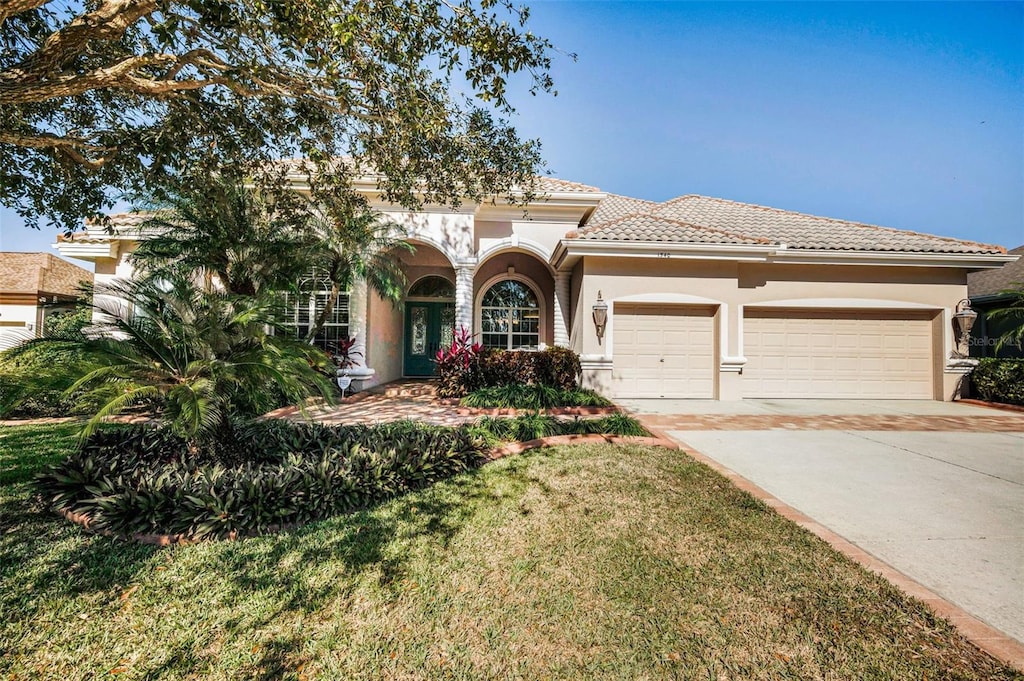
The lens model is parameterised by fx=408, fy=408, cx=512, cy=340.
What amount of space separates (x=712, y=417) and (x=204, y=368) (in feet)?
26.1

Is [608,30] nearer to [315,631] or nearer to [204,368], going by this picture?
[204,368]

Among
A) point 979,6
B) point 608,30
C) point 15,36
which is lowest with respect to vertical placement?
point 15,36

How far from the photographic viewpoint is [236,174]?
6.64 m

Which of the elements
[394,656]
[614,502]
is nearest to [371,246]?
[614,502]

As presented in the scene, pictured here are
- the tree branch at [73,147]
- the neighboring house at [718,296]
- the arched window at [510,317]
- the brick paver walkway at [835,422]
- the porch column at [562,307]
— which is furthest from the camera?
the arched window at [510,317]

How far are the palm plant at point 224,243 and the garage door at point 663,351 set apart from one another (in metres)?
7.52

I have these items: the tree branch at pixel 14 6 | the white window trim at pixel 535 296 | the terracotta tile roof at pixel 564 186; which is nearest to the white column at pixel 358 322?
the white window trim at pixel 535 296

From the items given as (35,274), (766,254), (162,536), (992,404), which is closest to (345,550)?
(162,536)

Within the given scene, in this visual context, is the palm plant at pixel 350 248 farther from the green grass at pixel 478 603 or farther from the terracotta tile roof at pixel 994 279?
the terracotta tile roof at pixel 994 279

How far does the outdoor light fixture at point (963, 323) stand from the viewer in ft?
34.0

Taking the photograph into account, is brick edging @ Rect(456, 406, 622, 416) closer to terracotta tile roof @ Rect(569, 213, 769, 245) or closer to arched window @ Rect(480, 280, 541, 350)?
terracotta tile roof @ Rect(569, 213, 769, 245)

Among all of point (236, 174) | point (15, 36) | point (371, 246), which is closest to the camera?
point (15, 36)

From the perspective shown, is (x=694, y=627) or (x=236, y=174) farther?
(x=236, y=174)

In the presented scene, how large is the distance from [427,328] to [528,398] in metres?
6.48
